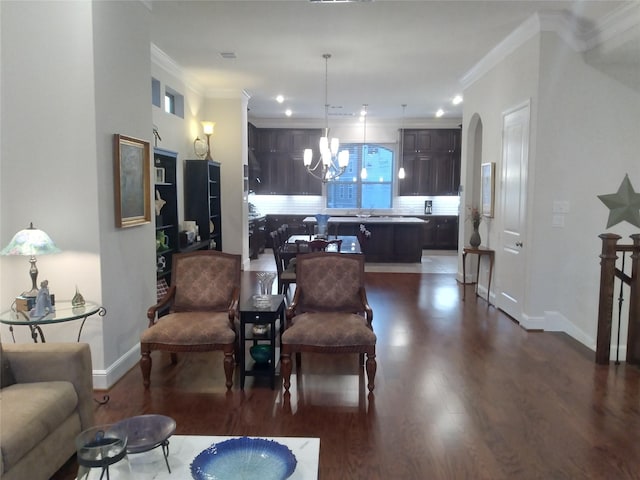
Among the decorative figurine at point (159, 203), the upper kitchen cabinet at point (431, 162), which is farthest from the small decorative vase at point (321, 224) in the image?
the upper kitchen cabinet at point (431, 162)

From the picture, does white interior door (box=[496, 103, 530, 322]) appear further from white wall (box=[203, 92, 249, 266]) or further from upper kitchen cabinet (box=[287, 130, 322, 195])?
upper kitchen cabinet (box=[287, 130, 322, 195])

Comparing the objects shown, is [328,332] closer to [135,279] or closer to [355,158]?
[135,279]

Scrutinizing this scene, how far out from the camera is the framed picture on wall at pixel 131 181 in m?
3.55

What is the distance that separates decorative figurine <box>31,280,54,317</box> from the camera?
2.93 m

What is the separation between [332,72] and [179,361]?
4647mm

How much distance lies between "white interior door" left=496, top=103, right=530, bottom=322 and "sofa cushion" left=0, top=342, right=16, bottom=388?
4599mm

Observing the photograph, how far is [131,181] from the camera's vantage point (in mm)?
3771

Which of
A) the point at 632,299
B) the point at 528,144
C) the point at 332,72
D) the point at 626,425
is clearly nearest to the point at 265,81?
the point at 332,72

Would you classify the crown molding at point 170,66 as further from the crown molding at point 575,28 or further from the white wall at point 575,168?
the white wall at point 575,168

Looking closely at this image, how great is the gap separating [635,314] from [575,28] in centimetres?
278

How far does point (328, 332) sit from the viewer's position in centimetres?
337

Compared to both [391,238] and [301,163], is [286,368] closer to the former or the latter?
[391,238]

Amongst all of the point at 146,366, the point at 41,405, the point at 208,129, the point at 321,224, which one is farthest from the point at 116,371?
the point at 208,129

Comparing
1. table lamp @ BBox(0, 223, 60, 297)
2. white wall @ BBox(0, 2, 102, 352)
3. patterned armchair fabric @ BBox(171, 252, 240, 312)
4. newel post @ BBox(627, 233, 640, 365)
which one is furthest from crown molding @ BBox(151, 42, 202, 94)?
newel post @ BBox(627, 233, 640, 365)
